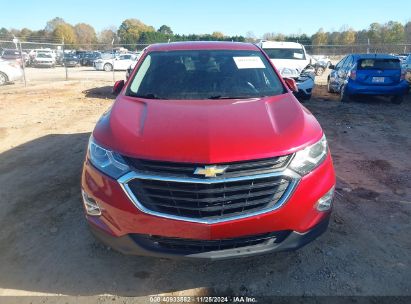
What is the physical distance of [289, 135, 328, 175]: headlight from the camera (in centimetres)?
262

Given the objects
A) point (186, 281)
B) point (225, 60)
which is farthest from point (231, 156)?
point (225, 60)

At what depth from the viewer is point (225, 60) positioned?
4.24 metres

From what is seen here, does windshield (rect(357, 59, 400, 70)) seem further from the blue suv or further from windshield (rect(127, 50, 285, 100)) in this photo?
windshield (rect(127, 50, 285, 100))

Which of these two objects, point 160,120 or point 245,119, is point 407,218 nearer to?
point 245,119

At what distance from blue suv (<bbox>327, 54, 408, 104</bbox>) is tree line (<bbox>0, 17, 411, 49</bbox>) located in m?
26.0

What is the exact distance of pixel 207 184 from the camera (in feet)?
7.97

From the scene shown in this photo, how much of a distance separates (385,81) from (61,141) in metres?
9.03

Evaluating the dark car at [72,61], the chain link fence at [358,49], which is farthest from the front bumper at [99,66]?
the chain link fence at [358,49]

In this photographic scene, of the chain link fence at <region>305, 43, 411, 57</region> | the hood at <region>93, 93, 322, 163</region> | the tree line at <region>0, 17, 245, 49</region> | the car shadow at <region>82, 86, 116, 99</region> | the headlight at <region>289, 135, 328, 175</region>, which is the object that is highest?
the tree line at <region>0, 17, 245, 49</region>

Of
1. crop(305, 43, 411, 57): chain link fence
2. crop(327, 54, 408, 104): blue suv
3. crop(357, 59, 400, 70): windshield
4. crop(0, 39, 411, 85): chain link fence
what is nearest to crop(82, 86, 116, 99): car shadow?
crop(327, 54, 408, 104): blue suv

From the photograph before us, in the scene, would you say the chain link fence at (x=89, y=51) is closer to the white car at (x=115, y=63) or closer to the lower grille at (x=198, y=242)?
the white car at (x=115, y=63)

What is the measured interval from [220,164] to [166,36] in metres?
65.9

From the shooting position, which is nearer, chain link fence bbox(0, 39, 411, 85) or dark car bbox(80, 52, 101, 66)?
chain link fence bbox(0, 39, 411, 85)

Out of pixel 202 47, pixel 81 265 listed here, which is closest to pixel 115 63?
pixel 202 47
